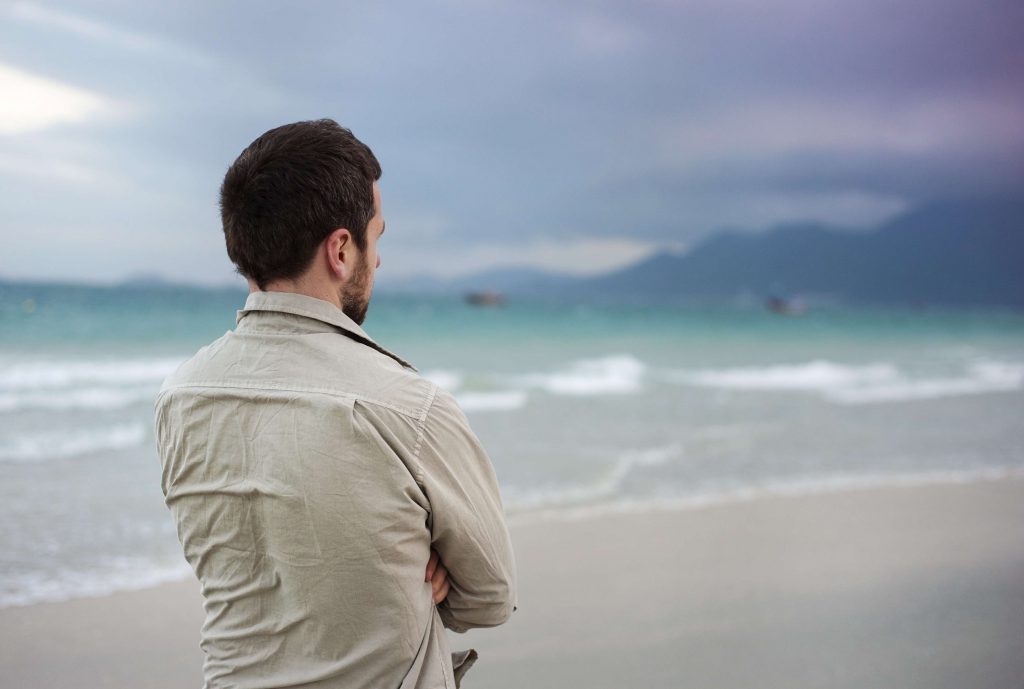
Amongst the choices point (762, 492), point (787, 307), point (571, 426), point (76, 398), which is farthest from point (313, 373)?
point (787, 307)

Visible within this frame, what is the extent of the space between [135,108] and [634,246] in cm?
3493

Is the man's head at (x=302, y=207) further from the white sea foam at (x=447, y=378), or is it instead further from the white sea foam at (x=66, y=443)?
the white sea foam at (x=447, y=378)

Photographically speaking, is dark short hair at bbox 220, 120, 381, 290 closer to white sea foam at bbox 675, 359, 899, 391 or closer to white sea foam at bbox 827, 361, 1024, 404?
white sea foam at bbox 827, 361, 1024, 404

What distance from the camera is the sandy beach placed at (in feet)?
10.3

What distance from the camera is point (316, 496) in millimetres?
1191

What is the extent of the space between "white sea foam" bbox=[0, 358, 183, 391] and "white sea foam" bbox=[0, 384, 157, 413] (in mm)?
599

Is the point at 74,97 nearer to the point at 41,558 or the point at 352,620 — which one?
the point at 41,558

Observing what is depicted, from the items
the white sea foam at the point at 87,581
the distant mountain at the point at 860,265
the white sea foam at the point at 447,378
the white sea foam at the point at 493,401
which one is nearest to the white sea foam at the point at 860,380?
the white sea foam at the point at 493,401

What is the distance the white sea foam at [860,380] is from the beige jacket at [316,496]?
431 inches

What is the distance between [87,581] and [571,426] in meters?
5.65

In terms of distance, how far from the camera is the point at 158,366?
1360 cm

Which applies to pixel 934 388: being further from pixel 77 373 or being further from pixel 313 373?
pixel 313 373

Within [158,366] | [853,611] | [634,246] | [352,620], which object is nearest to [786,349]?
[158,366]

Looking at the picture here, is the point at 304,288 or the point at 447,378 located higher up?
the point at 304,288
